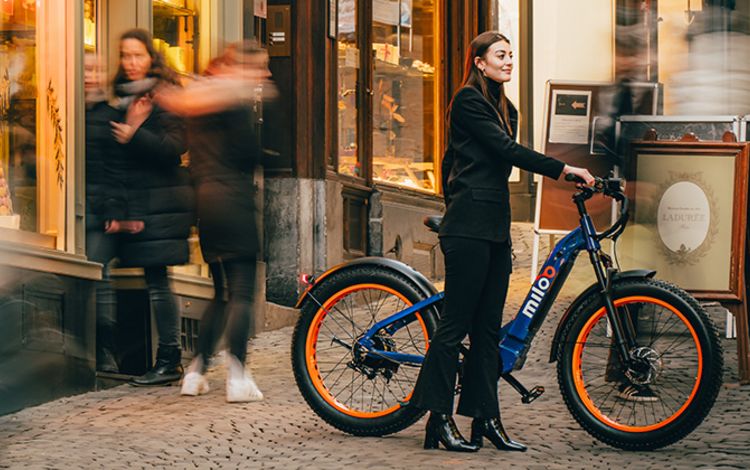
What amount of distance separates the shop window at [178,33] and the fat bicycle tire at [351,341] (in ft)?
11.5

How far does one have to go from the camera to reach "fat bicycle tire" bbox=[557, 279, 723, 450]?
6508 millimetres

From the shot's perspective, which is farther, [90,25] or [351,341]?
[90,25]

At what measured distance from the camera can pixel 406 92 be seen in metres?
15.2

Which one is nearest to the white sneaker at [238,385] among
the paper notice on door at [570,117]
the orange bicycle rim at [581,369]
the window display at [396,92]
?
the orange bicycle rim at [581,369]

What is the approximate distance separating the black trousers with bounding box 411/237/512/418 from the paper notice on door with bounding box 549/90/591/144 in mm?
5533

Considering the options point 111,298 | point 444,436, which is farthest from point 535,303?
point 111,298

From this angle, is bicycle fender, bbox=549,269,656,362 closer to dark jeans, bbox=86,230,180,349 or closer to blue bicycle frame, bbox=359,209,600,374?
blue bicycle frame, bbox=359,209,600,374

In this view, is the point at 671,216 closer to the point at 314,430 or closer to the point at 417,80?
the point at 314,430

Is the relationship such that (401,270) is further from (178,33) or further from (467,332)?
(178,33)

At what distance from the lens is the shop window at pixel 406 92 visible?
14.3 metres

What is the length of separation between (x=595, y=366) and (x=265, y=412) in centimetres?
177

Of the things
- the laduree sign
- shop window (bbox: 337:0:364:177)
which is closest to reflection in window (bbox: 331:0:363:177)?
shop window (bbox: 337:0:364:177)

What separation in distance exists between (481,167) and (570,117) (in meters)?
5.67

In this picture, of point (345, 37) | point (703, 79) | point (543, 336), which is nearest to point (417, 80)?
point (345, 37)
